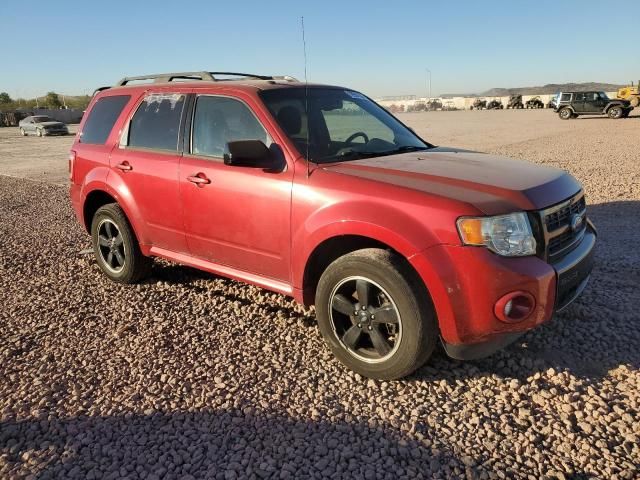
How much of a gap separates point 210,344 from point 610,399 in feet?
8.76

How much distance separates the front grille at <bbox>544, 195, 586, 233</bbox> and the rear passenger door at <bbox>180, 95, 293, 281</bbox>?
165 centimetres

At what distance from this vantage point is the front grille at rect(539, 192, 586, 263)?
304 centimetres

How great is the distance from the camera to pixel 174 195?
171 inches

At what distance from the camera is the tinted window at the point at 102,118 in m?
5.11

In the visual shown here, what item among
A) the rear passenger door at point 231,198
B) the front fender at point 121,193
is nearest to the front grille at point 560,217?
the rear passenger door at point 231,198

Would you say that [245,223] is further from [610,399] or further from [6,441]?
[610,399]

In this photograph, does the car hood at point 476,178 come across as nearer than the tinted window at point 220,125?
Yes

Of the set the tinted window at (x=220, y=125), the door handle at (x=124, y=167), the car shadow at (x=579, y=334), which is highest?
the tinted window at (x=220, y=125)

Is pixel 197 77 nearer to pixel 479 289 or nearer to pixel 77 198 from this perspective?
pixel 77 198

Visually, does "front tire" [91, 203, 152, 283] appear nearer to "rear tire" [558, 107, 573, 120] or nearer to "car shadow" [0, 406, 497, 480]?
"car shadow" [0, 406, 497, 480]

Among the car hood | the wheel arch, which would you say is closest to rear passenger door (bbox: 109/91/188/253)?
the wheel arch

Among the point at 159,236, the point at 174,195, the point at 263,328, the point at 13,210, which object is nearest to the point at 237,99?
the point at 174,195

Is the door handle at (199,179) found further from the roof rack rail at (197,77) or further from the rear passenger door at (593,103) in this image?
the rear passenger door at (593,103)

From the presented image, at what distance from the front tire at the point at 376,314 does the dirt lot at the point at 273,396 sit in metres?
0.17
